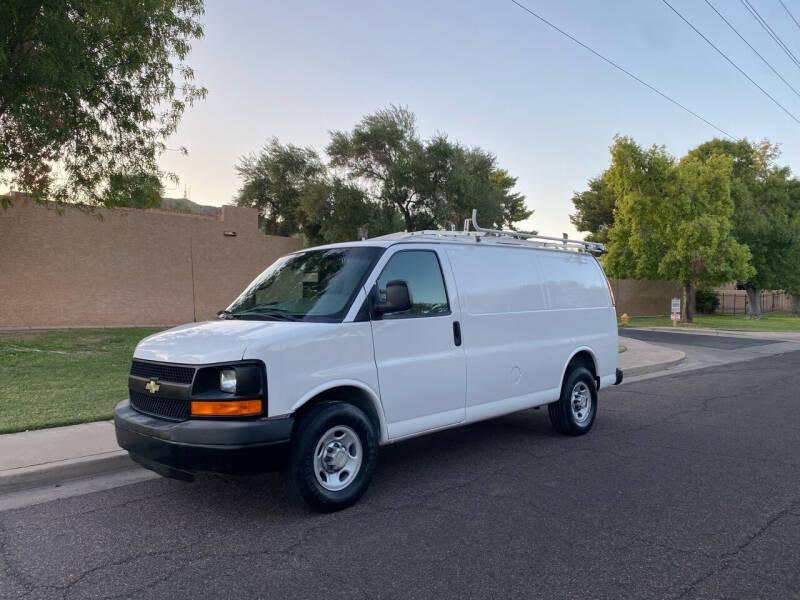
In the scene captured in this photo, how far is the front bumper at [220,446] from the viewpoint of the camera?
3.95m

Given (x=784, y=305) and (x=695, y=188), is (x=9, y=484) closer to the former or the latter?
(x=695, y=188)

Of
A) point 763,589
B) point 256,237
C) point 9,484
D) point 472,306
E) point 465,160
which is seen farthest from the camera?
point 465,160

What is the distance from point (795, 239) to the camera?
33781mm

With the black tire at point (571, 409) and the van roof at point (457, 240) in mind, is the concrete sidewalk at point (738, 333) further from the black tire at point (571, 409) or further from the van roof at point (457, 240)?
the van roof at point (457, 240)

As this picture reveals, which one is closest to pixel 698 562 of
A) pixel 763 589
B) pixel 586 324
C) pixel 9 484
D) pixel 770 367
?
pixel 763 589

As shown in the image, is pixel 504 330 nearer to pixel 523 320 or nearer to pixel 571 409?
pixel 523 320

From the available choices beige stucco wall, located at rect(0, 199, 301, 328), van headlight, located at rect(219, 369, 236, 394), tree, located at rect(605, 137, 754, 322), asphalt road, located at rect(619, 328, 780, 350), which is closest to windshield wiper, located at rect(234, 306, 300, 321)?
van headlight, located at rect(219, 369, 236, 394)

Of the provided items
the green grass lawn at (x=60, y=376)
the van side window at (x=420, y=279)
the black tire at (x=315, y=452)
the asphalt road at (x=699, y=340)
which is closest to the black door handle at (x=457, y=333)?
the van side window at (x=420, y=279)

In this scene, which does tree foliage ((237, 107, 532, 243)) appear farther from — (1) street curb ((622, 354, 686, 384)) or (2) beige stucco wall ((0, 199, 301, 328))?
(1) street curb ((622, 354, 686, 384))

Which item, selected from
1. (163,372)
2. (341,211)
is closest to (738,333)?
(341,211)

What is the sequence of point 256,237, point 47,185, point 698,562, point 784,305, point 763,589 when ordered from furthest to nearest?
point 784,305, point 256,237, point 47,185, point 698,562, point 763,589

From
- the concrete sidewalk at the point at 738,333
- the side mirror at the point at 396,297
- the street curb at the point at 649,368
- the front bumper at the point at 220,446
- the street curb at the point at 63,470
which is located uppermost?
the side mirror at the point at 396,297

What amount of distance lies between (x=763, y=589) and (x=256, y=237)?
19611 millimetres

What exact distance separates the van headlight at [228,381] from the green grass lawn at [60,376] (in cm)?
372
